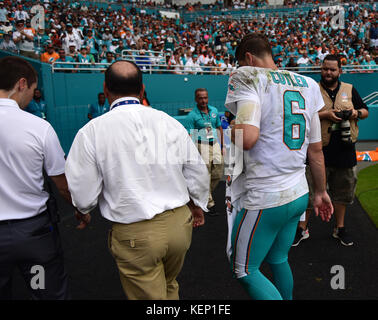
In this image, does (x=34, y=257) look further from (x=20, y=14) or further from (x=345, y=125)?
(x=20, y=14)

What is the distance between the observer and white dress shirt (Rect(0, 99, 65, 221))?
207 cm

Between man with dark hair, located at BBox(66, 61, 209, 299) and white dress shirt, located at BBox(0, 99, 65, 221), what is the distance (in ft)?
0.79

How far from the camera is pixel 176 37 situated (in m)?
21.5

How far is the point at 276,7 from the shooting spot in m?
28.6

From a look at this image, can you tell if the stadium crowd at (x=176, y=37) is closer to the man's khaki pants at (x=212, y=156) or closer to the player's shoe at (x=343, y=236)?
the man's khaki pants at (x=212, y=156)

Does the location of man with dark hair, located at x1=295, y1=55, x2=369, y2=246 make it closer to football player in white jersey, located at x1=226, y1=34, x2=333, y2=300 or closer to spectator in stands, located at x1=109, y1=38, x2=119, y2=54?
football player in white jersey, located at x1=226, y1=34, x2=333, y2=300

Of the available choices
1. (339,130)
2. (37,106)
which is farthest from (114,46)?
(339,130)

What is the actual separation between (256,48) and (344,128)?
207cm

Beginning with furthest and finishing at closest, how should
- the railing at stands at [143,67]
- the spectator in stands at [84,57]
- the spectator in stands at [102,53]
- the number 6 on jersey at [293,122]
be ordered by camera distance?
the spectator in stands at [102,53], the spectator in stands at [84,57], the railing at stands at [143,67], the number 6 on jersey at [293,122]

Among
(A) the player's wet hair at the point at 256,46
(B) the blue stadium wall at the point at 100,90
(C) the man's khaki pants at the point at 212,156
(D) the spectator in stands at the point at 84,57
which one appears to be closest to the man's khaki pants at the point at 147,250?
(A) the player's wet hair at the point at 256,46

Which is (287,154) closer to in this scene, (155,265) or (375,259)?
(155,265)

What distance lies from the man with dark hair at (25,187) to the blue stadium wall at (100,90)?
7690 millimetres

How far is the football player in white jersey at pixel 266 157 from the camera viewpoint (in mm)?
2184
